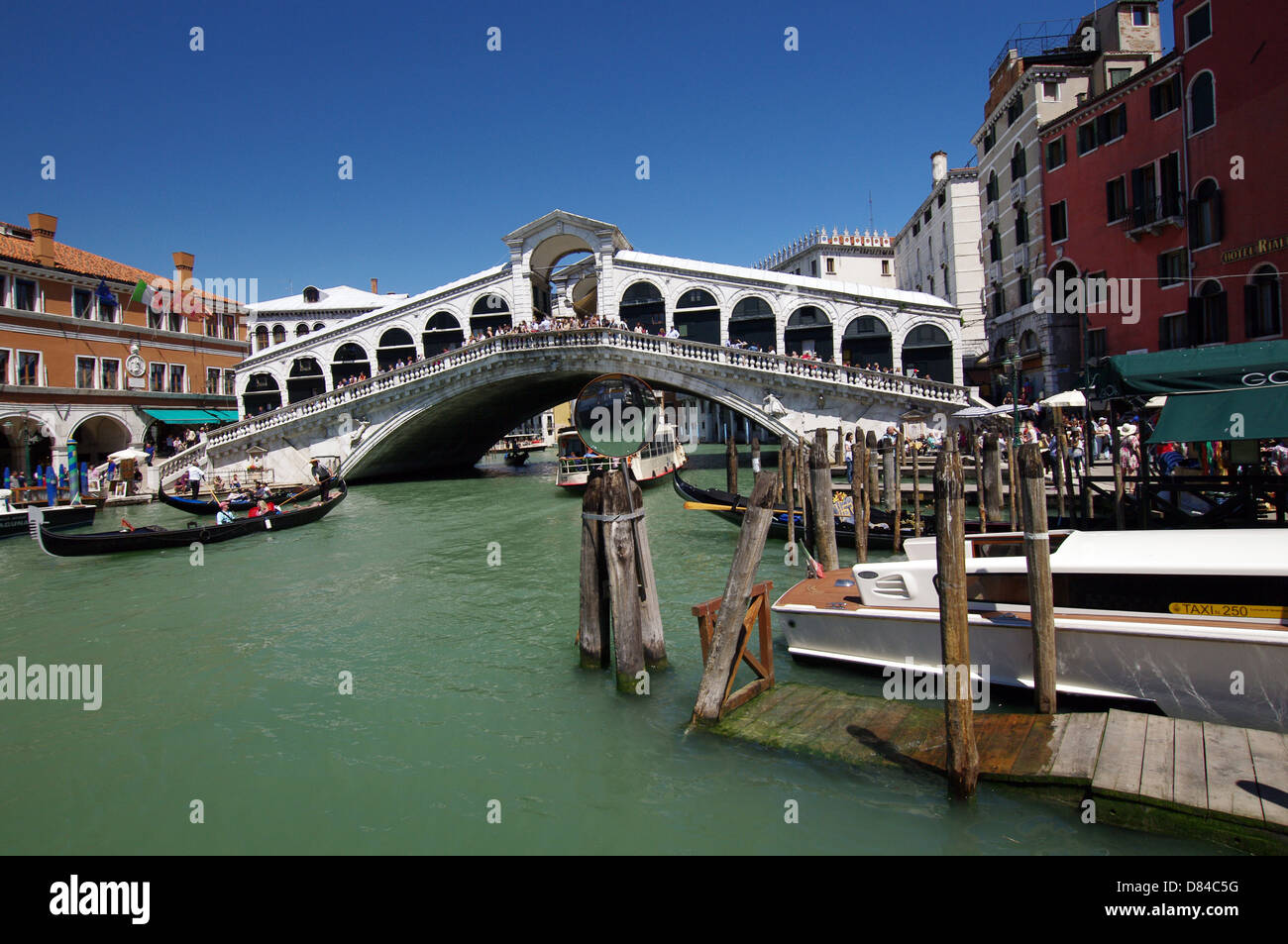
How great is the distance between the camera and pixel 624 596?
571 cm

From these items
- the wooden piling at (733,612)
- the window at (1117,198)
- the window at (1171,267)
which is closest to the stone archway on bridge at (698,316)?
Answer: the window at (1117,198)

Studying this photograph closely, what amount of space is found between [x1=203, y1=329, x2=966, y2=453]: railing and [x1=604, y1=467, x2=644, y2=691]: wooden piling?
49.9 ft

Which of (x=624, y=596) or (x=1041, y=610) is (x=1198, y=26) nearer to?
(x=1041, y=610)

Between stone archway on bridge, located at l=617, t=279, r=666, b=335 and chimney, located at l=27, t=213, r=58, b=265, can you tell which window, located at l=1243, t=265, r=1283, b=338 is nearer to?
stone archway on bridge, located at l=617, t=279, r=666, b=335

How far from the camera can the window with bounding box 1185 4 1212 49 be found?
13977 millimetres

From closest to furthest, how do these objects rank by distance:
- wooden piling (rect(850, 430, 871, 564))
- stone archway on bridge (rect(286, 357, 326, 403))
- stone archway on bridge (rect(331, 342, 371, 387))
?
wooden piling (rect(850, 430, 871, 564)) < stone archway on bridge (rect(331, 342, 371, 387)) < stone archway on bridge (rect(286, 357, 326, 403))

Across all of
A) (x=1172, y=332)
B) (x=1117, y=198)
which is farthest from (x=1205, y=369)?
(x=1117, y=198)

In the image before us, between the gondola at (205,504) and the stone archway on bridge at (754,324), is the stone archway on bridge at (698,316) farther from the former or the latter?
the gondola at (205,504)

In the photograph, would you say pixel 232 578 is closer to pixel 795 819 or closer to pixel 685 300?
pixel 795 819

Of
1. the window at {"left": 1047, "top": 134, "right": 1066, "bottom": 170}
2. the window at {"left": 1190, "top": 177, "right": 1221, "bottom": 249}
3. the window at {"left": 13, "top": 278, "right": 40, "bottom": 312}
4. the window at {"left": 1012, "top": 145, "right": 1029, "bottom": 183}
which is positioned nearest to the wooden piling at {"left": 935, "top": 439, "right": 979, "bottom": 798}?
the window at {"left": 1190, "top": 177, "right": 1221, "bottom": 249}

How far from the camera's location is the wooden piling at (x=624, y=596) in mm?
5684

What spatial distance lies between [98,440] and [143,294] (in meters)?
5.03

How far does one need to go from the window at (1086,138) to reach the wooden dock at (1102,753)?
1698cm
